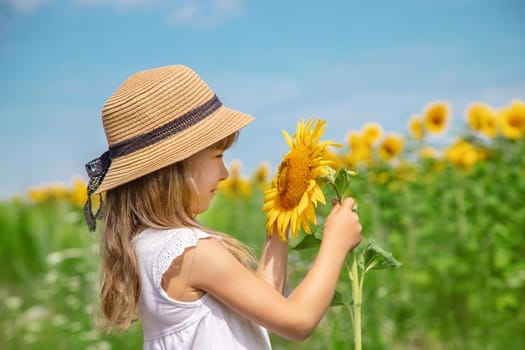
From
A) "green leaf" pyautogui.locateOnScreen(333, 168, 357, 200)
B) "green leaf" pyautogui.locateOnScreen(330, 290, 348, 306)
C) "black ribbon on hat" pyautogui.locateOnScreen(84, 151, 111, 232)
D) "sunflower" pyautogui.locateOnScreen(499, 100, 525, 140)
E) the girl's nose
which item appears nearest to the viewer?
"green leaf" pyautogui.locateOnScreen(333, 168, 357, 200)

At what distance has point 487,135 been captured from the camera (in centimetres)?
421

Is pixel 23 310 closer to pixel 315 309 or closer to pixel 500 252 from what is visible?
pixel 500 252

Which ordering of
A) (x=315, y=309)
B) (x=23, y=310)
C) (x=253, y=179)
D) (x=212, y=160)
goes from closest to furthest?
(x=315, y=309) < (x=212, y=160) < (x=23, y=310) < (x=253, y=179)

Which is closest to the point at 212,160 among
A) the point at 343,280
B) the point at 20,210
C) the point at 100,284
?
the point at 100,284

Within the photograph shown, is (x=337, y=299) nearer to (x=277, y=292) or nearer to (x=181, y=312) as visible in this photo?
(x=277, y=292)

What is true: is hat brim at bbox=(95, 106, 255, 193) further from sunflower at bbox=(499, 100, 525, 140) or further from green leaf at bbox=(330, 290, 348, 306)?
sunflower at bbox=(499, 100, 525, 140)

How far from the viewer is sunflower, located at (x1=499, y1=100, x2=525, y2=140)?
413 centimetres

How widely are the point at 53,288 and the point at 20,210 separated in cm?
291

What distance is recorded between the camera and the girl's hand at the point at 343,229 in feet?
5.03

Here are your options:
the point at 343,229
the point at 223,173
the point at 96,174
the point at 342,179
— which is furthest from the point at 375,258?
the point at 96,174

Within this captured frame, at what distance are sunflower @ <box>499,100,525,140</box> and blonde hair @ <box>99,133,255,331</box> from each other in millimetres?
2801

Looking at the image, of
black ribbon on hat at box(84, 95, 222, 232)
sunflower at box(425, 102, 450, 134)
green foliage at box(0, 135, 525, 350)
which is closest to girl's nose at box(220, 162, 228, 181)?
black ribbon on hat at box(84, 95, 222, 232)

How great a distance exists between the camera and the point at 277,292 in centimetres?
→ 154

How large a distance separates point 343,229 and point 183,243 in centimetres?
33
